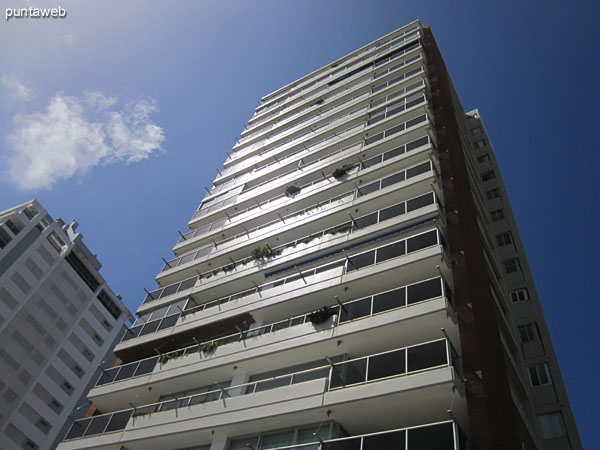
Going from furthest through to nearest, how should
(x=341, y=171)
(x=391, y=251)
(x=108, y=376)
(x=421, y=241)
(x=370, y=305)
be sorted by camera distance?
(x=341, y=171)
(x=108, y=376)
(x=391, y=251)
(x=421, y=241)
(x=370, y=305)

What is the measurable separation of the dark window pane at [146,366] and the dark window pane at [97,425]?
2.54m

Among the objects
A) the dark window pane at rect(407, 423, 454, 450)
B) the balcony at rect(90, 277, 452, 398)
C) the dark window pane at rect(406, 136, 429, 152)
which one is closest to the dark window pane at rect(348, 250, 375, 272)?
the balcony at rect(90, 277, 452, 398)

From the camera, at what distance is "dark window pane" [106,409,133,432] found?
20.1m

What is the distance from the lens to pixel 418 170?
23938 mm

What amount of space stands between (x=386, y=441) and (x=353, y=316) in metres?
5.84

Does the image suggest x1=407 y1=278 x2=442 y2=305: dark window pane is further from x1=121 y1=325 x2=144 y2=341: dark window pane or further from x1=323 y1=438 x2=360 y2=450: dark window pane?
x1=121 y1=325 x2=144 y2=341: dark window pane

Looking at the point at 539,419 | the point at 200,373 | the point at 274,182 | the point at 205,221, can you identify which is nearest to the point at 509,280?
the point at 539,419

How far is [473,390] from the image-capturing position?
44.3 feet

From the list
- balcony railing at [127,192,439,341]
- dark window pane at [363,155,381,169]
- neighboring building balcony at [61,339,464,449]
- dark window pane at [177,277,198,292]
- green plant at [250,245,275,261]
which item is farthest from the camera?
dark window pane at [177,277,198,292]

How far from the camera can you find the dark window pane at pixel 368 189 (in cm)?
2498

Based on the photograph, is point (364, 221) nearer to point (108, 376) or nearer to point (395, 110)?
point (395, 110)

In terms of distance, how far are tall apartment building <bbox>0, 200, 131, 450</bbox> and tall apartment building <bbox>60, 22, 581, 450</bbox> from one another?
2499cm

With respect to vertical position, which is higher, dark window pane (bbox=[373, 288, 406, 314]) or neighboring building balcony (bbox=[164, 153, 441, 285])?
neighboring building balcony (bbox=[164, 153, 441, 285])

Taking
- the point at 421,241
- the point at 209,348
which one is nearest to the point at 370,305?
the point at 421,241
